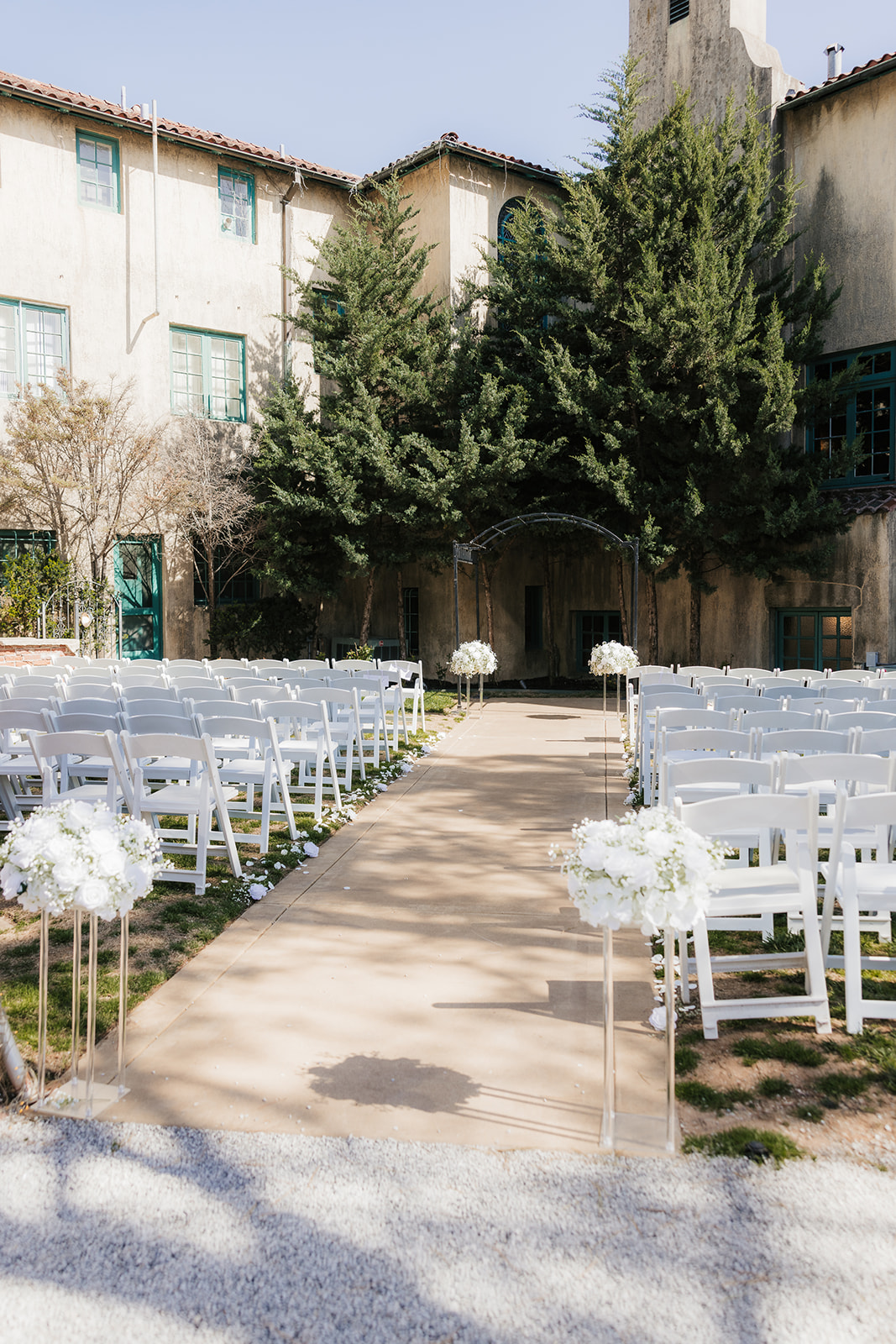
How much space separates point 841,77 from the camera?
16.7 meters

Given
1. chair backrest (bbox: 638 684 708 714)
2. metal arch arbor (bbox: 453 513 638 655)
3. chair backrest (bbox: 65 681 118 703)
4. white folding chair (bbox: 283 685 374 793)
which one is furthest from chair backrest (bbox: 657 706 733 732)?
metal arch arbor (bbox: 453 513 638 655)

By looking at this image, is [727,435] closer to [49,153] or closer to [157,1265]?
[49,153]

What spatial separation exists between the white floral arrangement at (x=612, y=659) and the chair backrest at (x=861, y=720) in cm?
691

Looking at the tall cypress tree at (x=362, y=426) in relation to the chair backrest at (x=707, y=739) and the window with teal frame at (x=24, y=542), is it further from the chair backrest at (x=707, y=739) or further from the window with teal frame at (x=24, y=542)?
the chair backrest at (x=707, y=739)

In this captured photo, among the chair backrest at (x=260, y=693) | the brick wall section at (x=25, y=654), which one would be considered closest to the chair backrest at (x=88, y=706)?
the chair backrest at (x=260, y=693)

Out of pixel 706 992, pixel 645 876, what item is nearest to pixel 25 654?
pixel 706 992

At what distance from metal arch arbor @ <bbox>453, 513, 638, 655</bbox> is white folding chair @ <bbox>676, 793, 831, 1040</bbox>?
465 inches

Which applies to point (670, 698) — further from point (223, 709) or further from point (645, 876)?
point (645, 876)

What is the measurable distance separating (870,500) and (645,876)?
52.2ft

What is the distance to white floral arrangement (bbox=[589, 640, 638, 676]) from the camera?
13609mm

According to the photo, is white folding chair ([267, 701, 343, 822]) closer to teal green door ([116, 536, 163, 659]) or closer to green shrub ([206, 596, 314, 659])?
green shrub ([206, 596, 314, 659])

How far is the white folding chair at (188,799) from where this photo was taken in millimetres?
5621

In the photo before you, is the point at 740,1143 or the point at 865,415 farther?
the point at 865,415

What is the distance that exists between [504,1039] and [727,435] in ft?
48.1
